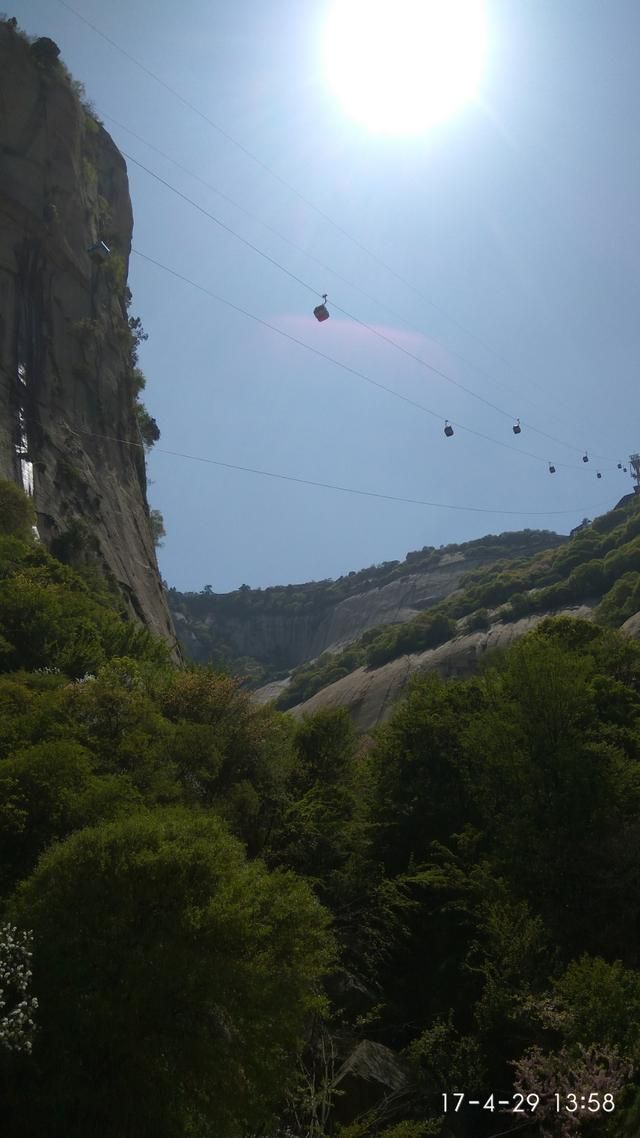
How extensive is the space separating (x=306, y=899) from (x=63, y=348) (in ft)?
141

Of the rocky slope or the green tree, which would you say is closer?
the green tree

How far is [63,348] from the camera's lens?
4841 centimetres

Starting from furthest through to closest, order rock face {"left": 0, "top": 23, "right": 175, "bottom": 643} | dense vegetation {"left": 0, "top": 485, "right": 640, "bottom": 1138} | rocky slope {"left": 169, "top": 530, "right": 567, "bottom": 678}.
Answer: rocky slope {"left": 169, "top": 530, "right": 567, "bottom": 678}, rock face {"left": 0, "top": 23, "right": 175, "bottom": 643}, dense vegetation {"left": 0, "top": 485, "right": 640, "bottom": 1138}

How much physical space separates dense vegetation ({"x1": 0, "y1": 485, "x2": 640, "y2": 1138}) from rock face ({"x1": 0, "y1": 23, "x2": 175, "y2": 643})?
1434cm

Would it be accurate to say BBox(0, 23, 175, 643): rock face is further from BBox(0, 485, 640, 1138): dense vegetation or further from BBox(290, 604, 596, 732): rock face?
BBox(290, 604, 596, 732): rock face

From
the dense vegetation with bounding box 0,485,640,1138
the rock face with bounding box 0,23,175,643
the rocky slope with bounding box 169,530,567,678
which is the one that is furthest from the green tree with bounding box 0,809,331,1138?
the rocky slope with bounding box 169,530,567,678

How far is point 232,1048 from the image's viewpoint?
10164 mm

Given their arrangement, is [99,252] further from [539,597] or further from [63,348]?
[539,597]

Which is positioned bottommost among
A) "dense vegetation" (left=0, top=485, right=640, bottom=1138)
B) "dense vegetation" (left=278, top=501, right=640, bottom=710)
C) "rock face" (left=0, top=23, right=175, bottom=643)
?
"dense vegetation" (left=0, top=485, right=640, bottom=1138)

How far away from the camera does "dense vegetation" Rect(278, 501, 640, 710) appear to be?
60.1 metres

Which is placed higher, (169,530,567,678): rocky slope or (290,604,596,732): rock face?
(169,530,567,678): rocky slope

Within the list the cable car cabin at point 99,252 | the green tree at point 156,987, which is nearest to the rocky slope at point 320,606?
the cable car cabin at point 99,252

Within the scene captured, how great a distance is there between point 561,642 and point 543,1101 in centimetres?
2131

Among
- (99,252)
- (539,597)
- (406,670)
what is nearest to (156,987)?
(99,252)
